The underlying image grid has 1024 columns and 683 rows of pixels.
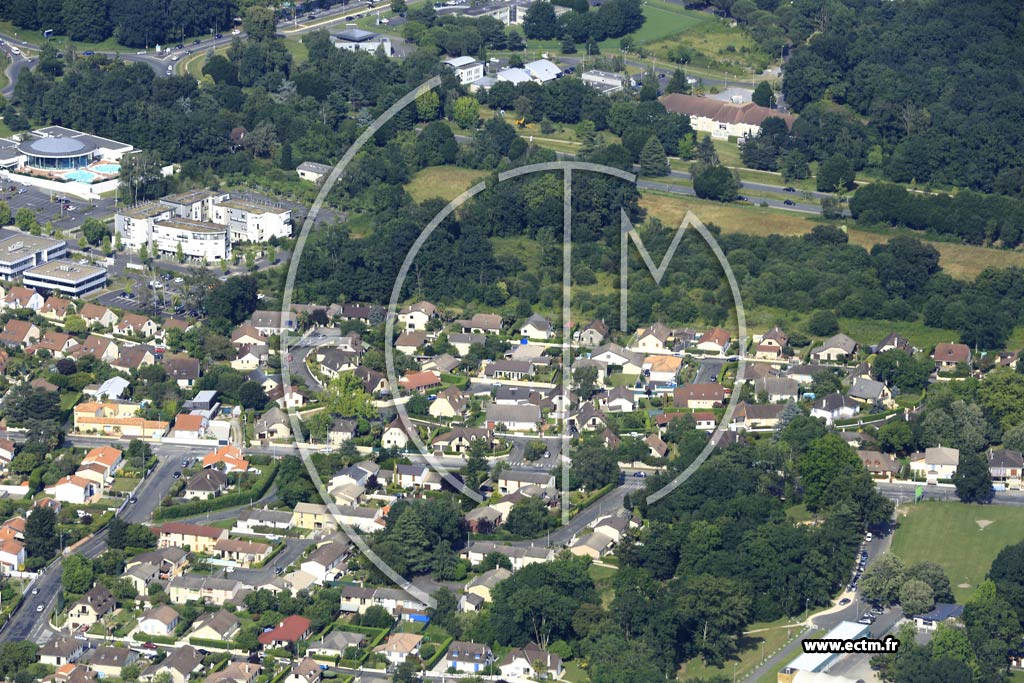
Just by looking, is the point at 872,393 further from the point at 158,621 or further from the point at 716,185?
the point at 158,621

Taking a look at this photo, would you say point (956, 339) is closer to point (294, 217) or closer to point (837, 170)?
point (837, 170)

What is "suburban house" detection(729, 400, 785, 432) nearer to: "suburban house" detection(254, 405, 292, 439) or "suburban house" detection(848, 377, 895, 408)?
"suburban house" detection(848, 377, 895, 408)

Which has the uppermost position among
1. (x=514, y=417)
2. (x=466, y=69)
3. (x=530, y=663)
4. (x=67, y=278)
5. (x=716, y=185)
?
(x=466, y=69)

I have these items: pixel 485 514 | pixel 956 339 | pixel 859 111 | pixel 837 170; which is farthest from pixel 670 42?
pixel 485 514

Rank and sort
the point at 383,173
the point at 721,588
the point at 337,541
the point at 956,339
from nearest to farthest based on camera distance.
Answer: the point at 721,588 → the point at 337,541 → the point at 956,339 → the point at 383,173

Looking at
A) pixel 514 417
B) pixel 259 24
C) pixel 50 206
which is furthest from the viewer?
pixel 259 24

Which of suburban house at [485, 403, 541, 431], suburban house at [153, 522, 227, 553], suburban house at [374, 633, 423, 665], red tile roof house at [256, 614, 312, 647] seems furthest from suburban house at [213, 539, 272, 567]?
suburban house at [485, 403, 541, 431]

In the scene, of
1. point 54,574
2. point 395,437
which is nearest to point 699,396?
point 395,437
